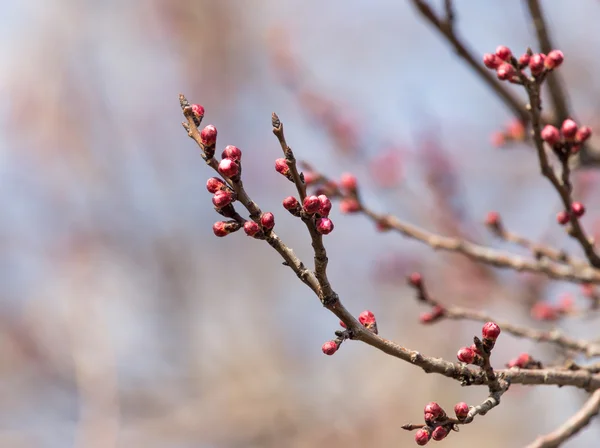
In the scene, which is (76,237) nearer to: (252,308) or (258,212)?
(252,308)

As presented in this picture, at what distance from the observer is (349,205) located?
7.77 ft

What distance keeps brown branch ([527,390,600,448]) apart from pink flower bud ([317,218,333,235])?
112cm

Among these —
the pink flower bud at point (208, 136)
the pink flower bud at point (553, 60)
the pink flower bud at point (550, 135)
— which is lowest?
the pink flower bud at point (208, 136)

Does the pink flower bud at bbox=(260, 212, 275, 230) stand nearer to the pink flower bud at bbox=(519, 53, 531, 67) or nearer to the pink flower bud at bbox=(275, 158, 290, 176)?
the pink flower bud at bbox=(275, 158, 290, 176)

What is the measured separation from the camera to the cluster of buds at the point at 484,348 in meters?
1.15

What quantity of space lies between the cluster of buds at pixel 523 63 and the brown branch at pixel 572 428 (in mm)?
995

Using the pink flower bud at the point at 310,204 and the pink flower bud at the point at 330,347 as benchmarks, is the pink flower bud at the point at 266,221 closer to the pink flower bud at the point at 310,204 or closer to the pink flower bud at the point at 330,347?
the pink flower bud at the point at 310,204

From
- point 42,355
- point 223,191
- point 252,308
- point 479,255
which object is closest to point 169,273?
point 252,308

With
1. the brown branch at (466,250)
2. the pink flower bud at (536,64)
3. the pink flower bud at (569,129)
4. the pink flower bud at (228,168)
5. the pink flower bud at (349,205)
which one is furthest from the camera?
the pink flower bud at (349,205)

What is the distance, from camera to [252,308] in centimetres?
863

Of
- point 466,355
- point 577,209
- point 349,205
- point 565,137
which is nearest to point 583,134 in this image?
point 565,137

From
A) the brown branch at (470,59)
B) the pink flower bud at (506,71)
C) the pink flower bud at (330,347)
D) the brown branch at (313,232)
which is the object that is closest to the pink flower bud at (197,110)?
the brown branch at (313,232)

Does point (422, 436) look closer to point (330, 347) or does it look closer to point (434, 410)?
point (434, 410)

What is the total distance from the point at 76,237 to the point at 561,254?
7.40 m
